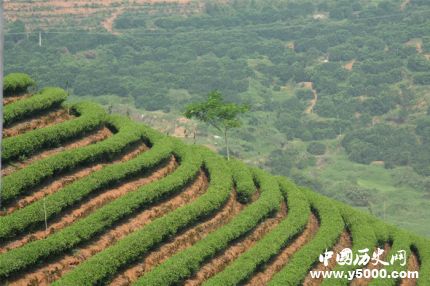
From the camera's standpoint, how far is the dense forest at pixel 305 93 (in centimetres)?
13125

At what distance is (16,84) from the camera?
43062 millimetres

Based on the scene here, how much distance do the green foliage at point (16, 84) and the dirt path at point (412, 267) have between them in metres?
19.9

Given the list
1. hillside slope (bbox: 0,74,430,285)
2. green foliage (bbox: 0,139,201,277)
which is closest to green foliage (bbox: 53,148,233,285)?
hillside slope (bbox: 0,74,430,285)

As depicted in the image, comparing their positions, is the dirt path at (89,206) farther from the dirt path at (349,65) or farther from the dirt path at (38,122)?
the dirt path at (349,65)

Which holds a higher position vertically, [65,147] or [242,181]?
[65,147]

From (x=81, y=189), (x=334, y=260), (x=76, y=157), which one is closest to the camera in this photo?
(x=81, y=189)

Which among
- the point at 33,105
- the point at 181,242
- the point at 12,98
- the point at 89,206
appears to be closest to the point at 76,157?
the point at 89,206

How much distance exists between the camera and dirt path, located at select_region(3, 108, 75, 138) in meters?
39.8

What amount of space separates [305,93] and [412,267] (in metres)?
128

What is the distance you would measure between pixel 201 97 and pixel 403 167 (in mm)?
48235

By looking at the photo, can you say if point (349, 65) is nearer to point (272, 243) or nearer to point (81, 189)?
point (272, 243)

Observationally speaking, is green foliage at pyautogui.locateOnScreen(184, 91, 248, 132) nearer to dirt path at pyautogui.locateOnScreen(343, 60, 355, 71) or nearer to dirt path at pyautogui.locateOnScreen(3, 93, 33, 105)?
dirt path at pyautogui.locateOnScreen(3, 93, 33, 105)

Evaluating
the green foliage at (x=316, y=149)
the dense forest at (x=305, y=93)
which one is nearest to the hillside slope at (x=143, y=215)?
the dense forest at (x=305, y=93)

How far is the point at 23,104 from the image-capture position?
1612 inches
